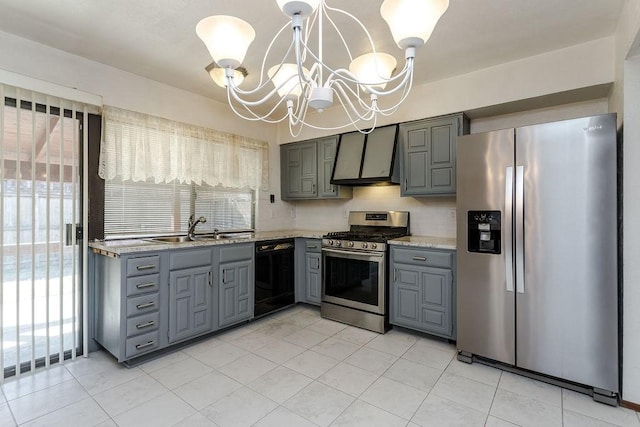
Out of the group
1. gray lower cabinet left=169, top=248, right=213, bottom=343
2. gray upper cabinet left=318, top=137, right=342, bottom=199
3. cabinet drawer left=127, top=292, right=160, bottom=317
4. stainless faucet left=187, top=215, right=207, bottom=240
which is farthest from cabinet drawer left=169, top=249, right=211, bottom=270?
gray upper cabinet left=318, top=137, right=342, bottom=199

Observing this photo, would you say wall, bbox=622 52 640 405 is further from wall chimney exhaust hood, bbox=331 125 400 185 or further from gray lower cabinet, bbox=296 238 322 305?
gray lower cabinet, bbox=296 238 322 305

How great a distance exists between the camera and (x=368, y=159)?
11.4 feet

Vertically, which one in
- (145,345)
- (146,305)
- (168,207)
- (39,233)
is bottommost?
(145,345)

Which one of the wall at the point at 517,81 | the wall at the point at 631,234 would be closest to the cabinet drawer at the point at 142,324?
the wall at the point at 517,81

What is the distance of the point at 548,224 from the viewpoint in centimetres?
212

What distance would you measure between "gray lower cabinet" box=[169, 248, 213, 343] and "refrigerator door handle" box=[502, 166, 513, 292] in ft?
8.02

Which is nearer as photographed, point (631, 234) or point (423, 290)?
point (631, 234)

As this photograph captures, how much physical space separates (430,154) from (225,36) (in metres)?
2.36

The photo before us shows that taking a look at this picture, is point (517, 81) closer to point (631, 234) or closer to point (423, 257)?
point (631, 234)

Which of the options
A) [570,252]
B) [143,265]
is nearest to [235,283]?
[143,265]

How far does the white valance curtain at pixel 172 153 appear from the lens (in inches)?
109

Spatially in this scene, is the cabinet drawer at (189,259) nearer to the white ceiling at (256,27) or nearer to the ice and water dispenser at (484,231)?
the white ceiling at (256,27)

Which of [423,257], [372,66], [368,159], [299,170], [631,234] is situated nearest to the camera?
[372,66]

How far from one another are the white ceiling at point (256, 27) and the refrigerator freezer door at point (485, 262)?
730mm
